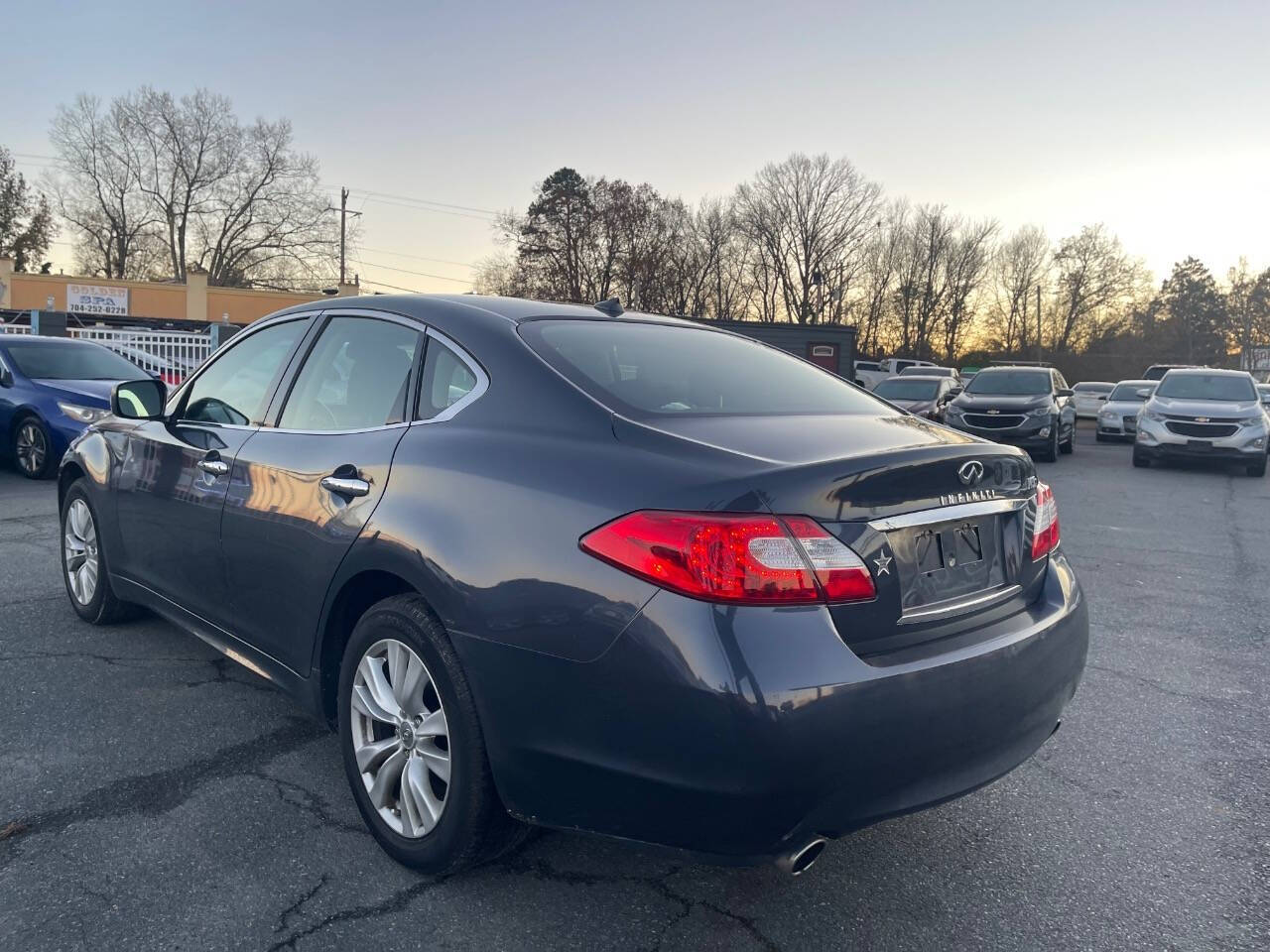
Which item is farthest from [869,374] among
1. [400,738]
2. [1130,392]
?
[400,738]

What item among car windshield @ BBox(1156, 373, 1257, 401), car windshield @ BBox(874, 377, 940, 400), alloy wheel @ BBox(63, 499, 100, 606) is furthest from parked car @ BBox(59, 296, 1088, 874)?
car windshield @ BBox(874, 377, 940, 400)

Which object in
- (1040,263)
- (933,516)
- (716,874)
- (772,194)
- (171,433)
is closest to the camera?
(933,516)

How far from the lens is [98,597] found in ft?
15.0

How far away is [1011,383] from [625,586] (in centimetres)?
1653

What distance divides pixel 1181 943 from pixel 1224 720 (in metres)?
1.91

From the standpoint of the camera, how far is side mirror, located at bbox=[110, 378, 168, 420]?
4.17 metres

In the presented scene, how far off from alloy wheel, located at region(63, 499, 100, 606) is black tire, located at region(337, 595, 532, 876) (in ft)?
8.98

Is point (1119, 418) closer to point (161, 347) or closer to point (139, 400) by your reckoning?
point (161, 347)

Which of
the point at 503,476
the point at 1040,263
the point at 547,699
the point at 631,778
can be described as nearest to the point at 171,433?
the point at 503,476

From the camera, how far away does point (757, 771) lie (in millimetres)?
1943

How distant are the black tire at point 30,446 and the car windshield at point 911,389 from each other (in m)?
14.5

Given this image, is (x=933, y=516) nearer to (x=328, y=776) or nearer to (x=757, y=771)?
(x=757, y=771)

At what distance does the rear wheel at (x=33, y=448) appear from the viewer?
9.86 metres

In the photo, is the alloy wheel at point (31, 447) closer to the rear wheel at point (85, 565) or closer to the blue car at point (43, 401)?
the blue car at point (43, 401)
